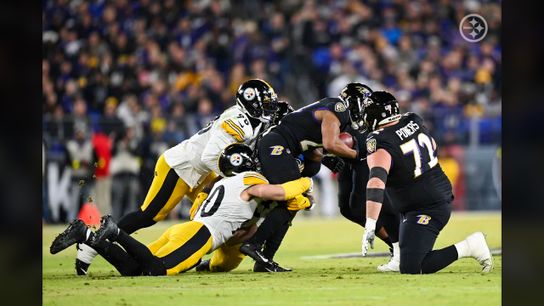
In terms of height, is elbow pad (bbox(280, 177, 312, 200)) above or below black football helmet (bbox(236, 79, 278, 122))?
below

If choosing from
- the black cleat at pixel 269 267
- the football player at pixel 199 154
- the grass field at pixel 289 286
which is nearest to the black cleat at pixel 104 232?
the grass field at pixel 289 286

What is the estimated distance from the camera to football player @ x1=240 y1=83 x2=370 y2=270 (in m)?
7.15

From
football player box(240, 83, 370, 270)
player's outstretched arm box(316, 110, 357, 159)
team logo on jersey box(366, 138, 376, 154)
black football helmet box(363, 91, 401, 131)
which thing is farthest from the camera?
player's outstretched arm box(316, 110, 357, 159)

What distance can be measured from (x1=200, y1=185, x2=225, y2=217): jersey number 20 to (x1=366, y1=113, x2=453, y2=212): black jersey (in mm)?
1069

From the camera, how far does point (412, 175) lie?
6.82 meters

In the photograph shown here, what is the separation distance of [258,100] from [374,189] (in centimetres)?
165

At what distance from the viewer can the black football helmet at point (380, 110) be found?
6.95 metres

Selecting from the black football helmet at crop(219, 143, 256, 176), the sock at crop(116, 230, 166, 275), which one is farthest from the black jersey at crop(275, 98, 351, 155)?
the sock at crop(116, 230, 166, 275)

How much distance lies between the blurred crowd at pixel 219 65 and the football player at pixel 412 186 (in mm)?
6668

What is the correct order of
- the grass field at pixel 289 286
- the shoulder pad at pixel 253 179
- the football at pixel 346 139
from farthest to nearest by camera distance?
the football at pixel 346 139
the shoulder pad at pixel 253 179
the grass field at pixel 289 286

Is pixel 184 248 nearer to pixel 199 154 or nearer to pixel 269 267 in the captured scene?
pixel 269 267

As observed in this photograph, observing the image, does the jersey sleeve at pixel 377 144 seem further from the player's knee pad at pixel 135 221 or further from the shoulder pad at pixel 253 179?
the player's knee pad at pixel 135 221

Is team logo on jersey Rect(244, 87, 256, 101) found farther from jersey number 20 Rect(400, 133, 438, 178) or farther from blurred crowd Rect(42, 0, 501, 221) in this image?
blurred crowd Rect(42, 0, 501, 221)
